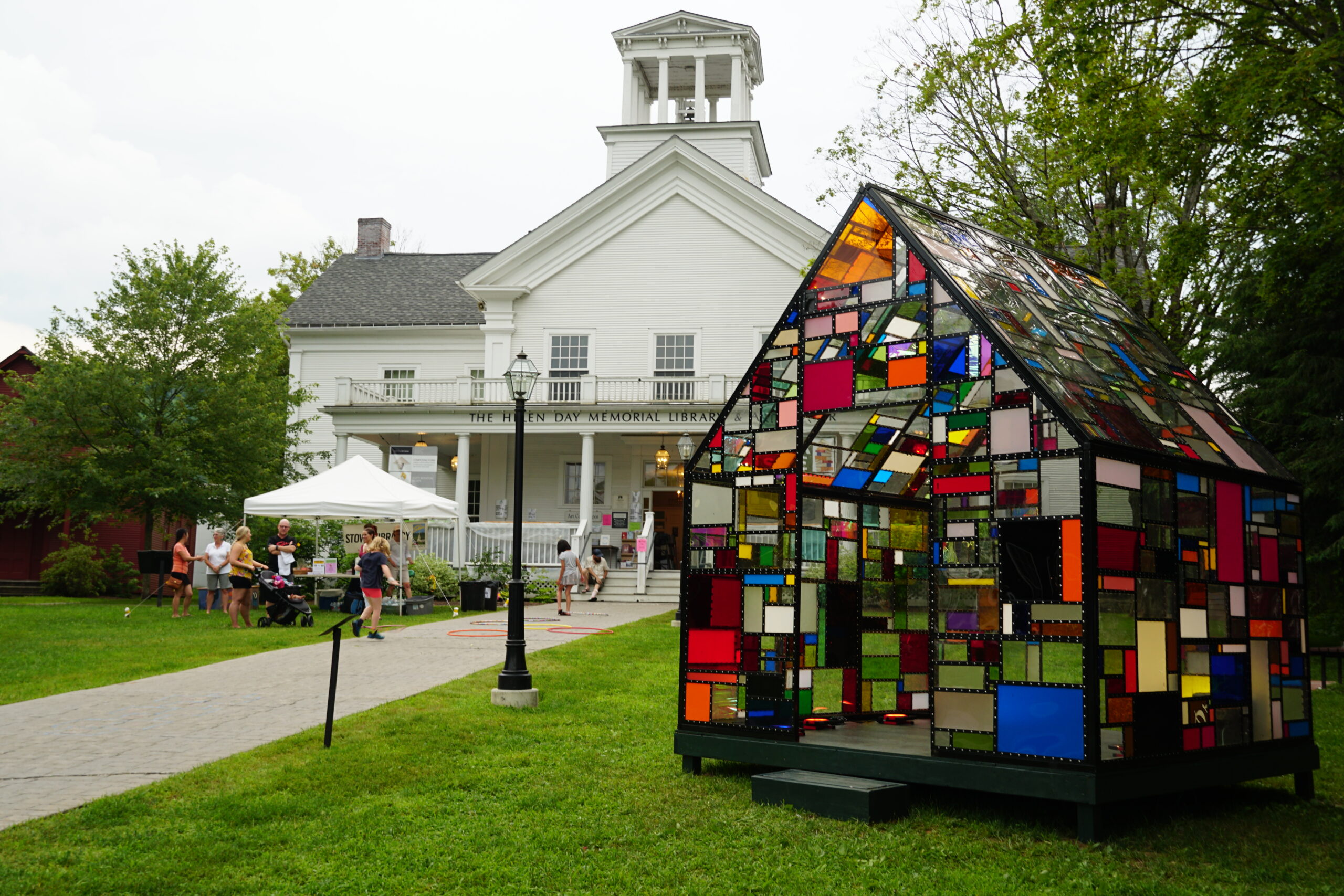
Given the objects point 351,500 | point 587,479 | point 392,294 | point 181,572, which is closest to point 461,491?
point 587,479

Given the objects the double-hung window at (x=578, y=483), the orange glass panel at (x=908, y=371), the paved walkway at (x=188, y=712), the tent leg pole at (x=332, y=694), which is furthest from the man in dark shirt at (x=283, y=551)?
the orange glass panel at (x=908, y=371)

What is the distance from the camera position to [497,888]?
5109 millimetres

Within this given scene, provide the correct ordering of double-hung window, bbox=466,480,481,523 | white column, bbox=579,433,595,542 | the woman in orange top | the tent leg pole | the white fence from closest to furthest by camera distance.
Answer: the tent leg pole → the woman in orange top → the white fence → white column, bbox=579,433,595,542 → double-hung window, bbox=466,480,481,523

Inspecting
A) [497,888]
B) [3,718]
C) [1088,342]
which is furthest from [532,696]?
[1088,342]

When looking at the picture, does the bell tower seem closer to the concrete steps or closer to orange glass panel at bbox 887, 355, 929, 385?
the concrete steps

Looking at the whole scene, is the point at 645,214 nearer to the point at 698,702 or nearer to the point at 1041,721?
the point at 698,702

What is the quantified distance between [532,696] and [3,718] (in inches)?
173

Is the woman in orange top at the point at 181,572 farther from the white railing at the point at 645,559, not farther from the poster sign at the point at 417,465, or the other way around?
the white railing at the point at 645,559

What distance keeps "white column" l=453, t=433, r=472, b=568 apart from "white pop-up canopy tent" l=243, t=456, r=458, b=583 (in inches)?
134

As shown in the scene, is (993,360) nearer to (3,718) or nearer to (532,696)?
(532,696)

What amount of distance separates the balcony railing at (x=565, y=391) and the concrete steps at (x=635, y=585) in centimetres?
426

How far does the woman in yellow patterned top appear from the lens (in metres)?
17.5

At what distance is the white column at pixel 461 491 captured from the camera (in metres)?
24.7

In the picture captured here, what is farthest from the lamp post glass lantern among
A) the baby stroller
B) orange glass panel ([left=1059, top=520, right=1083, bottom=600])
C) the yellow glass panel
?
the baby stroller
